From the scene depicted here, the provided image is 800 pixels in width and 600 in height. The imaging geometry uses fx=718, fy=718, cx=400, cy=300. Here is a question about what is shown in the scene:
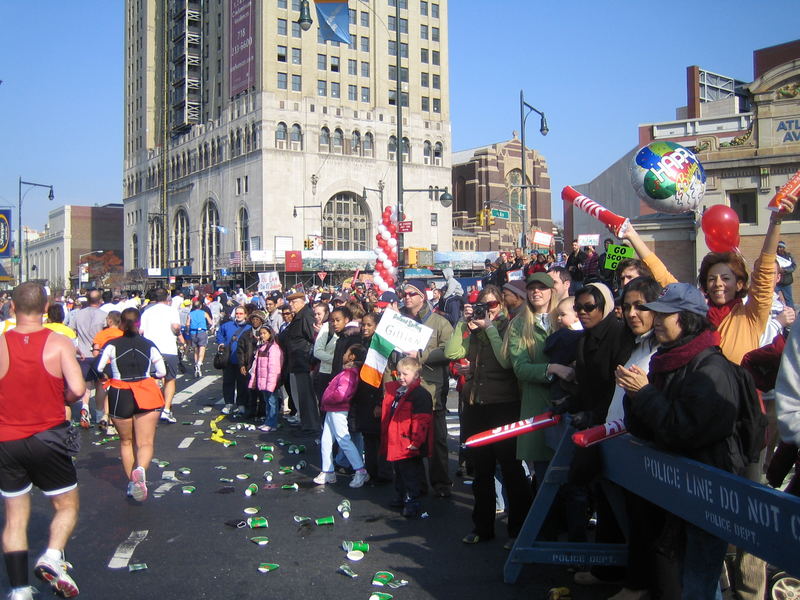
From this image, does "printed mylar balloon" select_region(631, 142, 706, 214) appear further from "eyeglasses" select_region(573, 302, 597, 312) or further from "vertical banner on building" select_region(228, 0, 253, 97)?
"vertical banner on building" select_region(228, 0, 253, 97)

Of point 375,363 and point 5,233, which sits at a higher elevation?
point 5,233

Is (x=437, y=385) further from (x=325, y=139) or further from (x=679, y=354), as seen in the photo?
(x=325, y=139)

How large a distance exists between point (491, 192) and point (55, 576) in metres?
88.9

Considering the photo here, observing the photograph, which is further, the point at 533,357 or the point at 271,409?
the point at 271,409

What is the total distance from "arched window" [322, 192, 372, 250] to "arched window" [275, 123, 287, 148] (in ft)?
23.0

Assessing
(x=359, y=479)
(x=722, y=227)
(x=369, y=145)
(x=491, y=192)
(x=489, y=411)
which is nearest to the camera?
(x=489, y=411)

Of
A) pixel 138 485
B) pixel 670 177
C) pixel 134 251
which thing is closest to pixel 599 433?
pixel 138 485

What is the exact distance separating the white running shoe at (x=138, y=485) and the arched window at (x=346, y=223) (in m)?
61.0

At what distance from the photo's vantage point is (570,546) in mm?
4562

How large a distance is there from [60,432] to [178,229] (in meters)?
79.5

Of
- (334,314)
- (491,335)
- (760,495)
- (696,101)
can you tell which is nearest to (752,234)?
(334,314)

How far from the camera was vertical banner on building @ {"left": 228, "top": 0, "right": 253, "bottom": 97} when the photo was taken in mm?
64750

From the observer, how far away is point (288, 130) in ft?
214

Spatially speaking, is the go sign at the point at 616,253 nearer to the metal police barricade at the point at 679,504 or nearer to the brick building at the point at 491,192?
the metal police barricade at the point at 679,504
